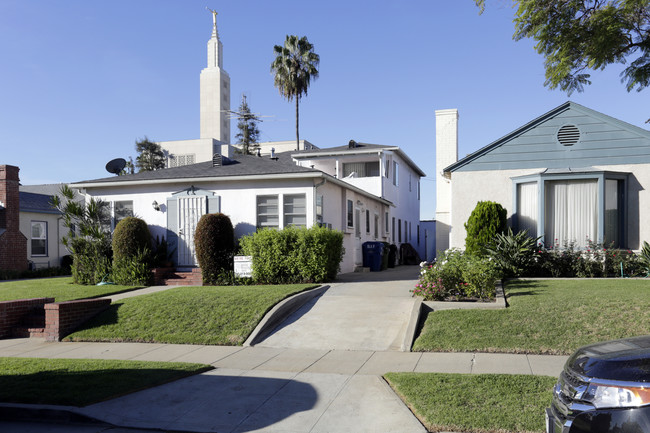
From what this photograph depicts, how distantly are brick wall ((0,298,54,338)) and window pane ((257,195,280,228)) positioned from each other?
6792 millimetres

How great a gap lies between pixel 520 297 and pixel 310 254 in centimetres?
578

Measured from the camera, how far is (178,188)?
669 inches

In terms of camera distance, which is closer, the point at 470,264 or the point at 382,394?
the point at 382,394

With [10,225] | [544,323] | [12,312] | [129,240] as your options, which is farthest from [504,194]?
[10,225]

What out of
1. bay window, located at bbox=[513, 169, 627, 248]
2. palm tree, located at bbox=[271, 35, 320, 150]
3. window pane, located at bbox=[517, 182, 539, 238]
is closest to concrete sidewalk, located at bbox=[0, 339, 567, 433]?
bay window, located at bbox=[513, 169, 627, 248]

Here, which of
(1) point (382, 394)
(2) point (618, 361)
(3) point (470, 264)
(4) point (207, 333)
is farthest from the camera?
(3) point (470, 264)

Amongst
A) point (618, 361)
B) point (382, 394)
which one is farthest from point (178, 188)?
point (618, 361)

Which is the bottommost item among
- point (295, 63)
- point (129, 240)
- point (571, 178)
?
point (129, 240)

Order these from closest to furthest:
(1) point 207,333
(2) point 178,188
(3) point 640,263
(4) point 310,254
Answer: (1) point 207,333 < (3) point 640,263 < (4) point 310,254 < (2) point 178,188

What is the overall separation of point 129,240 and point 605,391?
49.3ft

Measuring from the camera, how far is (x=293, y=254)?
14.1 meters

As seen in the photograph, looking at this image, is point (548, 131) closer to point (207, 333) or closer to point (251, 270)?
point (251, 270)

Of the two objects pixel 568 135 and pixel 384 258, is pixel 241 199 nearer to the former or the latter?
pixel 384 258

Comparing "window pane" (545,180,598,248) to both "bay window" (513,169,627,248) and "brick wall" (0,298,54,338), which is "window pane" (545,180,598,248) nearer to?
"bay window" (513,169,627,248)
